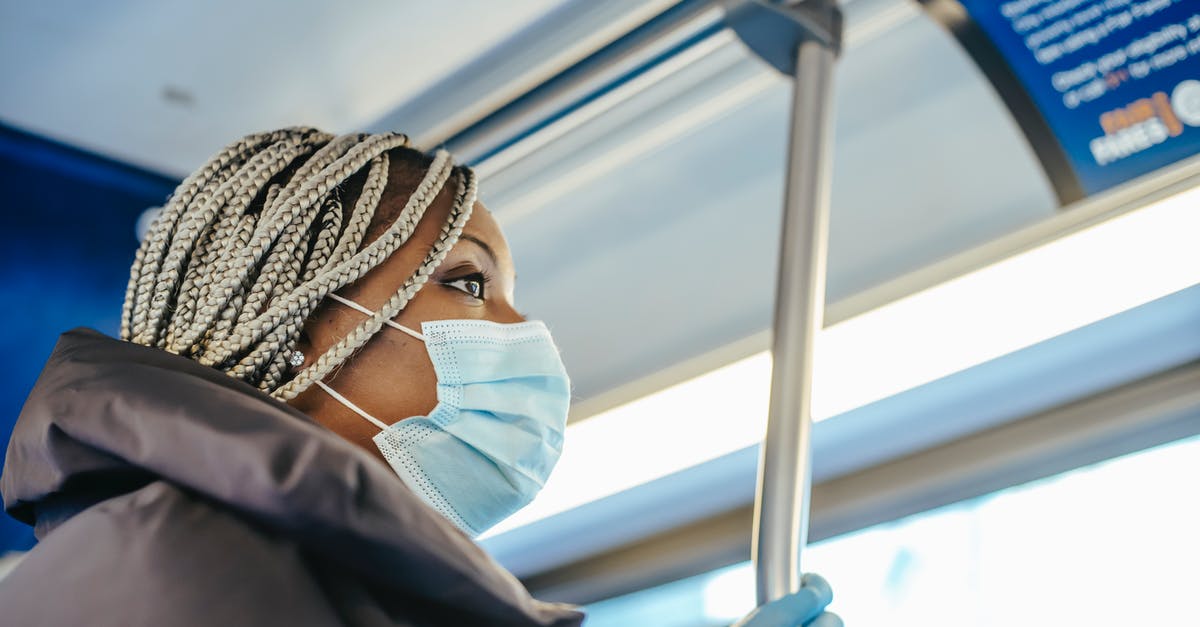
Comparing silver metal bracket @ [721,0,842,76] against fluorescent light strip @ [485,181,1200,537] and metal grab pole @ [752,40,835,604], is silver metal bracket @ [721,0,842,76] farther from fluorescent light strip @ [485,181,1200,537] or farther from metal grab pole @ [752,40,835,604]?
fluorescent light strip @ [485,181,1200,537]

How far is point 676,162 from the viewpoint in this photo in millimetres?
2062

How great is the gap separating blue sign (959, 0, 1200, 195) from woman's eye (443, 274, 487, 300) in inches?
28.4

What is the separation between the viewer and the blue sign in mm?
1343

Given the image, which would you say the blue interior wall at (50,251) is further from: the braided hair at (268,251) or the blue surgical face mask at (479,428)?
the blue surgical face mask at (479,428)

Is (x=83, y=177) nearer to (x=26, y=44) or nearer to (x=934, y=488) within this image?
(x=26, y=44)

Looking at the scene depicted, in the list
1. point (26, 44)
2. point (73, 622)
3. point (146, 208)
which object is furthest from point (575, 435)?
point (73, 622)

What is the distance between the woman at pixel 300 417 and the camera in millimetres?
703

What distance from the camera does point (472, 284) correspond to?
1.19 meters

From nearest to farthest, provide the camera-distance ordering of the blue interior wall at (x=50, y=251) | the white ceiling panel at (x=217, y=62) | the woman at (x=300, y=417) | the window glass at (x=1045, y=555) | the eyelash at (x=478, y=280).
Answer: the woman at (x=300, y=417)
the eyelash at (x=478, y=280)
the window glass at (x=1045, y=555)
the white ceiling panel at (x=217, y=62)
the blue interior wall at (x=50, y=251)

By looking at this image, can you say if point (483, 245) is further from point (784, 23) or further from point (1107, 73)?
point (1107, 73)

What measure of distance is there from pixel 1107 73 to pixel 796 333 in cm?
63

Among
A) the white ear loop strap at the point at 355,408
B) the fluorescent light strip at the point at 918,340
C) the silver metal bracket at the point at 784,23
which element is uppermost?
the silver metal bracket at the point at 784,23

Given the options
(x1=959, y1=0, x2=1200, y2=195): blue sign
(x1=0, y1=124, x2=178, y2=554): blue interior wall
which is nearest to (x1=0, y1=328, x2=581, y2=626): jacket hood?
(x1=959, y1=0, x2=1200, y2=195): blue sign

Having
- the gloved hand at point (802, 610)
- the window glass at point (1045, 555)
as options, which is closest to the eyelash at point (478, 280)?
the gloved hand at point (802, 610)
